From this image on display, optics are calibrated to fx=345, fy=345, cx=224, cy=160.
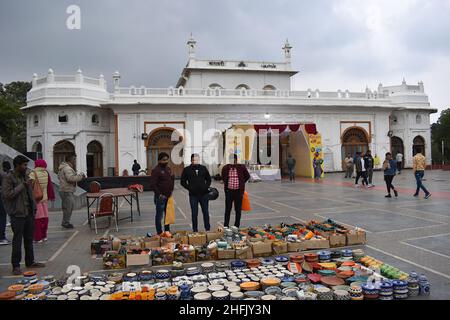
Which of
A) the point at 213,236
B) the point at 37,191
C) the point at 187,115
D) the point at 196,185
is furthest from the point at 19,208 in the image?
the point at 187,115

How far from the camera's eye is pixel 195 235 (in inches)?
256

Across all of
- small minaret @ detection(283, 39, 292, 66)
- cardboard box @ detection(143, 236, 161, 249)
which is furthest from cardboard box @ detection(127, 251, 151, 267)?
small minaret @ detection(283, 39, 292, 66)

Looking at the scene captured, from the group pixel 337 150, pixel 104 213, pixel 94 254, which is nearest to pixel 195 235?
pixel 94 254

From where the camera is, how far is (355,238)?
6.35 metres

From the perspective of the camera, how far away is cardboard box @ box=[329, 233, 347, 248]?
6273mm

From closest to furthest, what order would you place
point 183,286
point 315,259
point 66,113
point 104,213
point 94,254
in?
point 183,286, point 315,259, point 94,254, point 104,213, point 66,113

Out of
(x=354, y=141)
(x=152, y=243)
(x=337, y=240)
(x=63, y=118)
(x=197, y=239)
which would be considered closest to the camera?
Answer: (x=152, y=243)

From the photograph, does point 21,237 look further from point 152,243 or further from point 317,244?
point 317,244

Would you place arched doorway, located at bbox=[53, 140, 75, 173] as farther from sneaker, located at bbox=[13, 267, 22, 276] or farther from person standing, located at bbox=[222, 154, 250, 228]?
sneaker, located at bbox=[13, 267, 22, 276]

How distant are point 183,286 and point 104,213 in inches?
186

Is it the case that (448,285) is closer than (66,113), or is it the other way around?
(448,285)

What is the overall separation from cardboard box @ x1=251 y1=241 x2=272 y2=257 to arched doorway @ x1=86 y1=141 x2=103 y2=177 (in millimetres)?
24981

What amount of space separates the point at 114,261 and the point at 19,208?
5.52 ft
